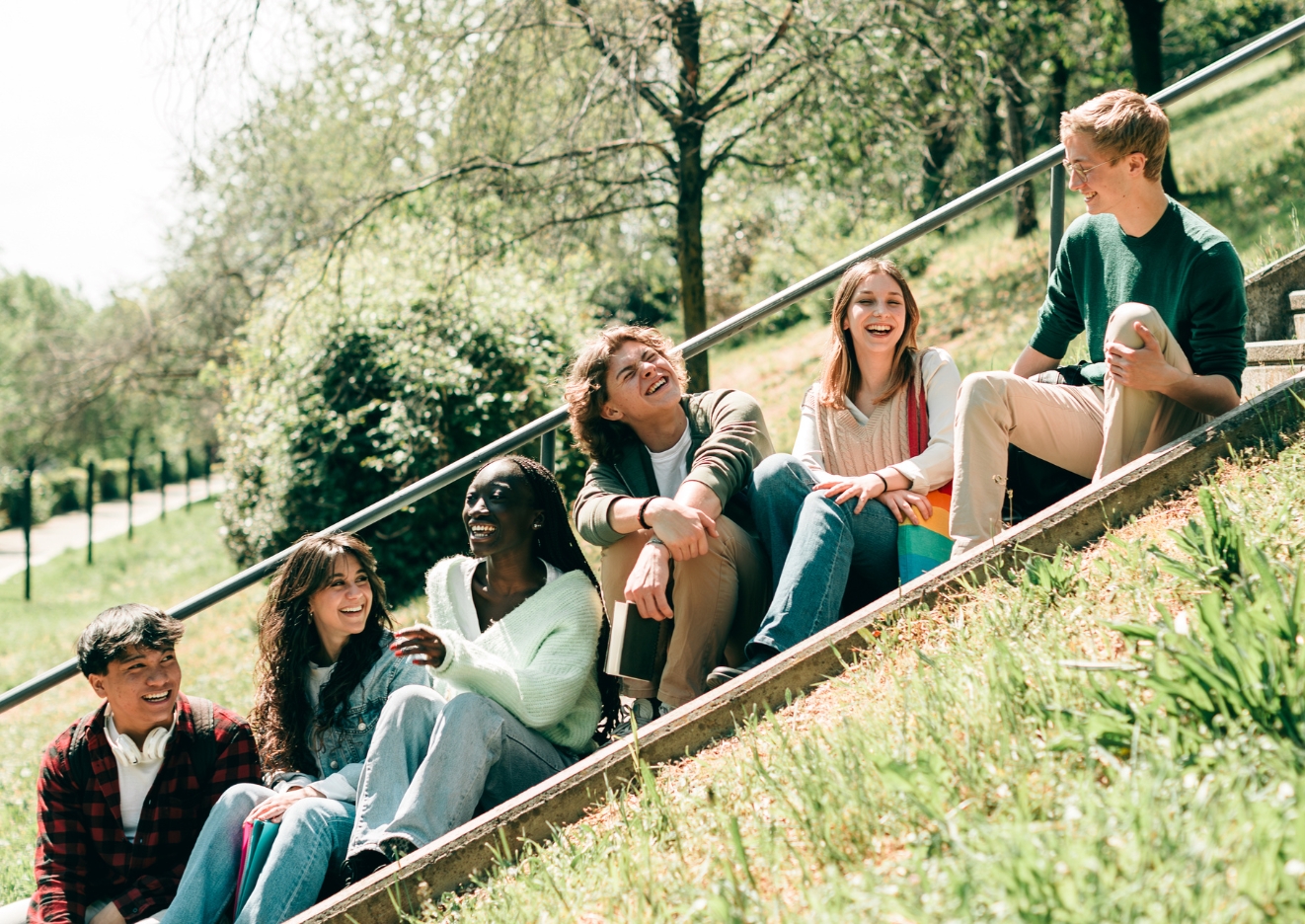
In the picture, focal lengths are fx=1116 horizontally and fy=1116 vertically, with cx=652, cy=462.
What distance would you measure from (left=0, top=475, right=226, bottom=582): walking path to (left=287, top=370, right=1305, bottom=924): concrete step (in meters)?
24.0

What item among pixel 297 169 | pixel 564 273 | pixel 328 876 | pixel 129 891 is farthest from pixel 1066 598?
Result: pixel 297 169

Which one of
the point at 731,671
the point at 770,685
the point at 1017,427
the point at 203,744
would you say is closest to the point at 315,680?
the point at 203,744

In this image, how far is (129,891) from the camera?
329 centimetres

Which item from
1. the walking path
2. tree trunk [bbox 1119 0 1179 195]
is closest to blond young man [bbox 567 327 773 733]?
tree trunk [bbox 1119 0 1179 195]

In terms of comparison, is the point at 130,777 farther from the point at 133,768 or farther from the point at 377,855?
the point at 377,855

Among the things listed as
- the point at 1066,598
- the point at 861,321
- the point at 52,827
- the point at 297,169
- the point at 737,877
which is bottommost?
the point at 737,877

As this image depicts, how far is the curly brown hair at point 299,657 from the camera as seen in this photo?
11.6 ft

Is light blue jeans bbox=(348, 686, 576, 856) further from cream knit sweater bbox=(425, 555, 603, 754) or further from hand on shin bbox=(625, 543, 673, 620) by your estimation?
hand on shin bbox=(625, 543, 673, 620)

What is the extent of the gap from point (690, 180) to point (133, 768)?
18.0 feet

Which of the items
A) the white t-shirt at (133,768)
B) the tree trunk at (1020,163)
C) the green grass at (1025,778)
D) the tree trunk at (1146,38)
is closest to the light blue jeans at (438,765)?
the green grass at (1025,778)

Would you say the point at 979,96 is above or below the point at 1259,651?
above

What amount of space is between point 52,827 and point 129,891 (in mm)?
303

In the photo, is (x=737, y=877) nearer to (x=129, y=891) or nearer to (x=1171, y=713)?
(x=1171, y=713)

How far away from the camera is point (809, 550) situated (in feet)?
10.5
